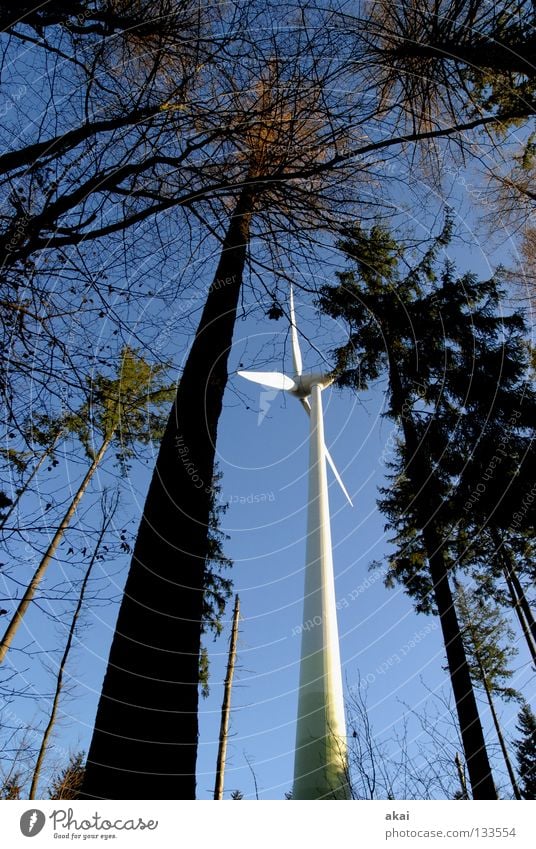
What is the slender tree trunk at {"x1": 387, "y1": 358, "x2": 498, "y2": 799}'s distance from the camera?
21.3ft

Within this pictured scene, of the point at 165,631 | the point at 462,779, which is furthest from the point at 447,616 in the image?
the point at 165,631

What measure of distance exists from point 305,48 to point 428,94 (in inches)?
57.7

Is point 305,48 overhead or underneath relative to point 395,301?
underneath

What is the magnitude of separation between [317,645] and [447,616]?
2738 mm

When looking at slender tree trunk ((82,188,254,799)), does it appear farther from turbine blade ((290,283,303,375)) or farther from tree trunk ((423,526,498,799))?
tree trunk ((423,526,498,799))

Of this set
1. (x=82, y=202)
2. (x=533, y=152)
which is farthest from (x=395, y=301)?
(x=82, y=202)

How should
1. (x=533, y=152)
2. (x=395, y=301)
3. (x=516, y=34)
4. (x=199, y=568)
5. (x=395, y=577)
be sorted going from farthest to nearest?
(x=395, y=577) → (x=395, y=301) → (x=533, y=152) → (x=516, y=34) → (x=199, y=568)

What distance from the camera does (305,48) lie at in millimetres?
4336

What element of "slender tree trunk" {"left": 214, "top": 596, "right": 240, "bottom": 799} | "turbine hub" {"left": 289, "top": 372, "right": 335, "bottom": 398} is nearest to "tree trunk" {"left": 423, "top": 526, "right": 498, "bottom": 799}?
"turbine hub" {"left": 289, "top": 372, "right": 335, "bottom": 398}

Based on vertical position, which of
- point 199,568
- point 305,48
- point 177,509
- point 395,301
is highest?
point 395,301

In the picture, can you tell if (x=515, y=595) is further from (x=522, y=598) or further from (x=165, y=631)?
(x=165, y=631)

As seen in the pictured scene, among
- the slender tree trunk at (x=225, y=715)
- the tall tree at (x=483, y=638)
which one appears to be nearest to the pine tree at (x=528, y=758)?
the tall tree at (x=483, y=638)

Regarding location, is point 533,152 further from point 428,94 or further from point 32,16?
point 32,16

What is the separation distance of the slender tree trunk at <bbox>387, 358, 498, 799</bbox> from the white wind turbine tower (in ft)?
5.54
